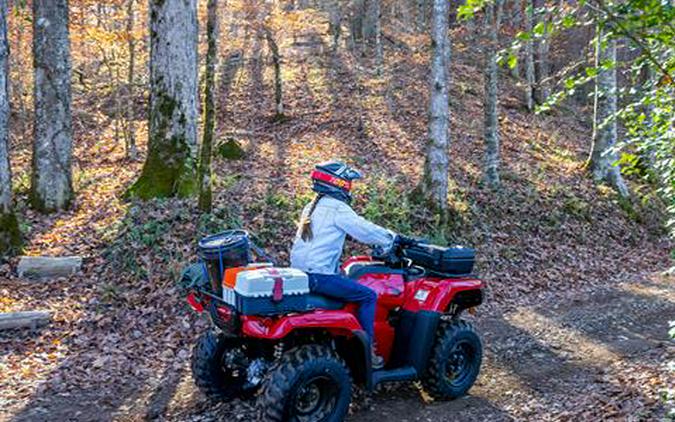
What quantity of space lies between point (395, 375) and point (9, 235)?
7.17 m

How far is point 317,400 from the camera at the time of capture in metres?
5.26

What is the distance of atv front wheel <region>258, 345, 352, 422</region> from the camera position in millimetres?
4871

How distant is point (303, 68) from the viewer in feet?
90.6

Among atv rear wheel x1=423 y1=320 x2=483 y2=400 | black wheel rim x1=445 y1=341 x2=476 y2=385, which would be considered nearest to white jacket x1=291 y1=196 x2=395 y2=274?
atv rear wheel x1=423 y1=320 x2=483 y2=400

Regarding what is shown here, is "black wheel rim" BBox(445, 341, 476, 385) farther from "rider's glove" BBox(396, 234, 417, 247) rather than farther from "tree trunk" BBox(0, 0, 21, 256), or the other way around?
"tree trunk" BBox(0, 0, 21, 256)

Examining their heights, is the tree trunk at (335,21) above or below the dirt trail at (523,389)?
above

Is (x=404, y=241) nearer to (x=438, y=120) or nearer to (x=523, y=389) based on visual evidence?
(x=523, y=389)

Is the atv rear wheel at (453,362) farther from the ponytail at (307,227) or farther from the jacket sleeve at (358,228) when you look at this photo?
the ponytail at (307,227)

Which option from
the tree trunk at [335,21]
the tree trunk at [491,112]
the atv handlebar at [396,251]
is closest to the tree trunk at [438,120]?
the tree trunk at [491,112]

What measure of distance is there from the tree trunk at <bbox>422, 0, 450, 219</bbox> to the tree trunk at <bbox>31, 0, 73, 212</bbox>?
23.9 feet

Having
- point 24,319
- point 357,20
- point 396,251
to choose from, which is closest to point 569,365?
point 396,251

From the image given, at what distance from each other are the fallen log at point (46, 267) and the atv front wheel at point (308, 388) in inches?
218

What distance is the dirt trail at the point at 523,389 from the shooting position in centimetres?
576

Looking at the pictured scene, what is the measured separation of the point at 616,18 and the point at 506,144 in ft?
51.8
